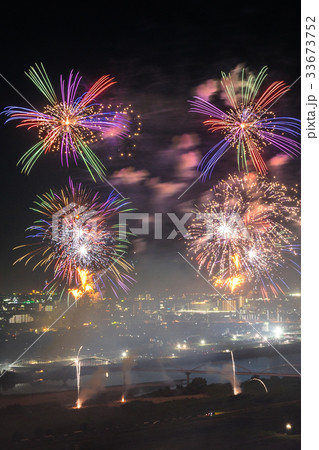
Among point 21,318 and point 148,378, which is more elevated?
point 21,318

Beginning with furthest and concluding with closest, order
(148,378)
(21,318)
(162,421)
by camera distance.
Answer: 1. (21,318)
2. (148,378)
3. (162,421)

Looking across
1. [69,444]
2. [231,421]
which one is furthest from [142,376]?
[69,444]

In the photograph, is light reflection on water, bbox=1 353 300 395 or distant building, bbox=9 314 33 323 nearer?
light reflection on water, bbox=1 353 300 395

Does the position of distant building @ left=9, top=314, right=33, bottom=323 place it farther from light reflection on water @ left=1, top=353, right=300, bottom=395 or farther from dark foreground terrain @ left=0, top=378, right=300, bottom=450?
dark foreground terrain @ left=0, top=378, right=300, bottom=450

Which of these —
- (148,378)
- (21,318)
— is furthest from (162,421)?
(21,318)

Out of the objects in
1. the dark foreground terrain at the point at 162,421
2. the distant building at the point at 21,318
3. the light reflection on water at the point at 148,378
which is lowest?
the light reflection on water at the point at 148,378

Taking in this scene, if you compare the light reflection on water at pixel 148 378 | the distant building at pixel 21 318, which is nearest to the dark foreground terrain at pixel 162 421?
the light reflection on water at pixel 148 378

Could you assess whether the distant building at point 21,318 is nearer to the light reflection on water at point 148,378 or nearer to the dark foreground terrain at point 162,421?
the light reflection on water at point 148,378

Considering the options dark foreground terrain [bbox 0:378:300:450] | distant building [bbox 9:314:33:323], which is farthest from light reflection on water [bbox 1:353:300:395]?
distant building [bbox 9:314:33:323]

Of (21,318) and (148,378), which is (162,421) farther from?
(21,318)
